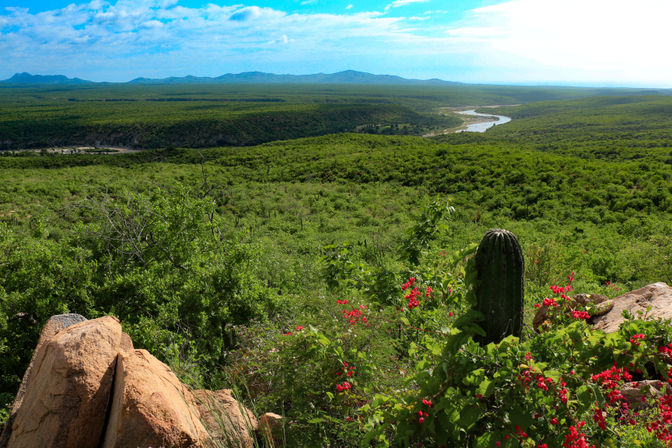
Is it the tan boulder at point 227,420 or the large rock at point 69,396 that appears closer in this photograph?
the large rock at point 69,396

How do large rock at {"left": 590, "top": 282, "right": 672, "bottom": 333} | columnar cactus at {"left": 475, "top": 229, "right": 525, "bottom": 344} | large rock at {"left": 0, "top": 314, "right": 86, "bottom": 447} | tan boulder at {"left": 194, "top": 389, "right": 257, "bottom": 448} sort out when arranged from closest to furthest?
1. tan boulder at {"left": 194, "top": 389, "right": 257, "bottom": 448}
2. columnar cactus at {"left": 475, "top": 229, "right": 525, "bottom": 344}
3. large rock at {"left": 0, "top": 314, "right": 86, "bottom": 447}
4. large rock at {"left": 590, "top": 282, "right": 672, "bottom": 333}

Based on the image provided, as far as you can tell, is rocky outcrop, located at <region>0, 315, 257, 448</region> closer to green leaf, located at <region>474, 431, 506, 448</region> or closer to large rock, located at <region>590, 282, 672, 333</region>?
green leaf, located at <region>474, 431, 506, 448</region>

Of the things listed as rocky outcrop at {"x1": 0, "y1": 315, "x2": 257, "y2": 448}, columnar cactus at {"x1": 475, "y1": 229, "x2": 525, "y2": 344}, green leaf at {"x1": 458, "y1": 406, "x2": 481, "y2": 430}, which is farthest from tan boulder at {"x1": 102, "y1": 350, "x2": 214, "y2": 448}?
columnar cactus at {"x1": 475, "y1": 229, "x2": 525, "y2": 344}

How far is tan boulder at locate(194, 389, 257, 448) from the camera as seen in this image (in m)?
3.63

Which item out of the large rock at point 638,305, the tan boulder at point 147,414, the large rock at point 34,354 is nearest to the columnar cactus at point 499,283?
the large rock at point 638,305

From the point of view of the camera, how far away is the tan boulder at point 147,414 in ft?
10.7

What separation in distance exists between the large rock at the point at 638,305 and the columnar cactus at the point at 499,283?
7.98 feet

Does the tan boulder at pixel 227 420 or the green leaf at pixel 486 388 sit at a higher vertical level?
the green leaf at pixel 486 388

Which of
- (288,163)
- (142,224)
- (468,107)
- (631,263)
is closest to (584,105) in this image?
(468,107)

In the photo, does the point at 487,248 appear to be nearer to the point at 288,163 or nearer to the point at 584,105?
the point at 288,163

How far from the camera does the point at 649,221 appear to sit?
15867mm

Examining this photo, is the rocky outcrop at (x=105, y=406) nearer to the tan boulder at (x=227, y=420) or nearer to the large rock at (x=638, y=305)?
the tan boulder at (x=227, y=420)

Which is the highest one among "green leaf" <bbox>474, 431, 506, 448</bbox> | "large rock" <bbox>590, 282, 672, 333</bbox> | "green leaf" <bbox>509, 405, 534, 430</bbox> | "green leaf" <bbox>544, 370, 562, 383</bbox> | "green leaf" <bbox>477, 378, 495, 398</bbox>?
"green leaf" <bbox>544, 370, 562, 383</bbox>

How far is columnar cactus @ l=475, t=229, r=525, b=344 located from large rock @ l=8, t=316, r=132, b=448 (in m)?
4.03
